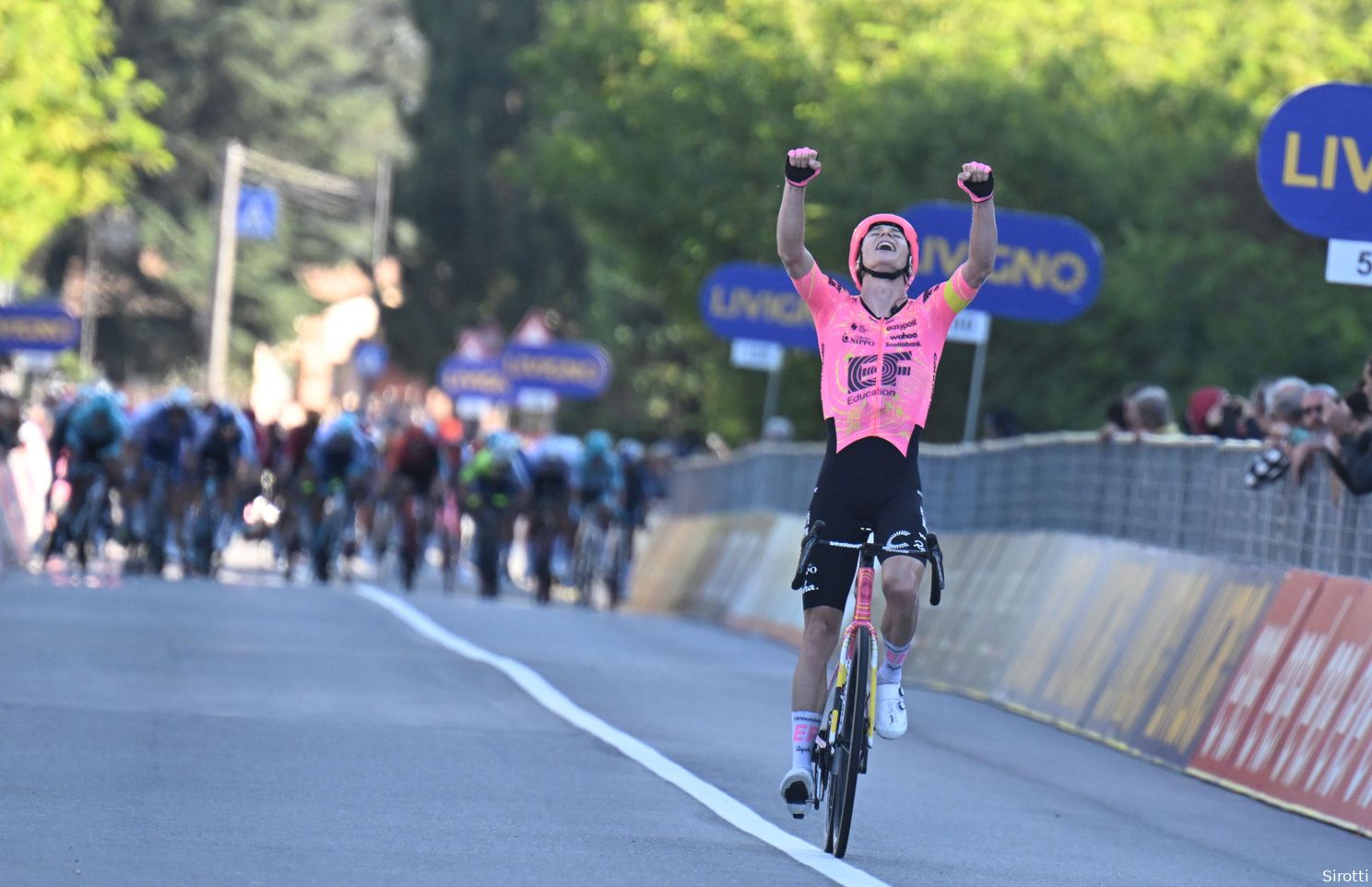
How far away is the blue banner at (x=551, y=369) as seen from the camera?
53.8 metres

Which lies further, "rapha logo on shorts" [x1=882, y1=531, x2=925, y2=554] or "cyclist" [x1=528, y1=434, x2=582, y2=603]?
"cyclist" [x1=528, y1=434, x2=582, y2=603]

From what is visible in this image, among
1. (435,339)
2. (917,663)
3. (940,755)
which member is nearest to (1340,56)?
(917,663)

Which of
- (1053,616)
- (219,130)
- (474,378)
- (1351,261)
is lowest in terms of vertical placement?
(1053,616)

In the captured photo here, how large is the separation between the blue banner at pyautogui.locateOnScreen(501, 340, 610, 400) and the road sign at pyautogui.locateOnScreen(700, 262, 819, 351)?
2045 cm

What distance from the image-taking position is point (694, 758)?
13023 mm

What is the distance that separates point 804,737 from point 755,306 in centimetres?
2303

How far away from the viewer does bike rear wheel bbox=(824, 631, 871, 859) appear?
993 centimetres

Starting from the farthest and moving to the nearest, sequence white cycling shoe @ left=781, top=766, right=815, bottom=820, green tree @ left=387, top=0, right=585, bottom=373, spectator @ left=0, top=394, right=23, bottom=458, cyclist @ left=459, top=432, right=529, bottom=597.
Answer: green tree @ left=387, top=0, right=585, bottom=373 → cyclist @ left=459, top=432, right=529, bottom=597 → spectator @ left=0, top=394, right=23, bottom=458 → white cycling shoe @ left=781, top=766, right=815, bottom=820

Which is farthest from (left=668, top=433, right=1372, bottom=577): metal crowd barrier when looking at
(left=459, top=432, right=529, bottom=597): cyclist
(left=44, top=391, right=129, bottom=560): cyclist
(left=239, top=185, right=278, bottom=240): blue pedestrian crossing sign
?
(left=239, top=185, right=278, bottom=240): blue pedestrian crossing sign

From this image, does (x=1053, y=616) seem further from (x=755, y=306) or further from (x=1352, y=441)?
(x=755, y=306)

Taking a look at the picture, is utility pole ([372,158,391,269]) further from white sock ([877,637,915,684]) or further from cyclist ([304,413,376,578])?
white sock ([877,637,915,684])

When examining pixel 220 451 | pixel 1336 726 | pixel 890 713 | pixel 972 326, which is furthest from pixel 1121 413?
pixel 220 451

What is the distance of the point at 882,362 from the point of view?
1034 cm

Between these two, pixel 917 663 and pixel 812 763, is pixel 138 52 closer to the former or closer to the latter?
pixel 917 663
